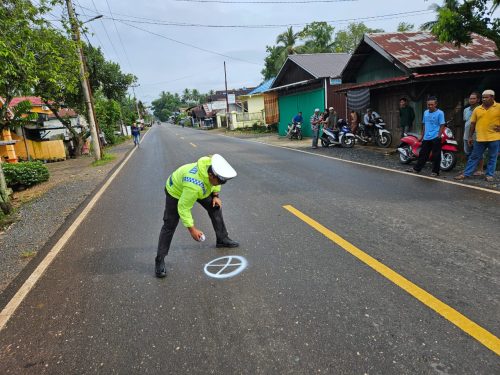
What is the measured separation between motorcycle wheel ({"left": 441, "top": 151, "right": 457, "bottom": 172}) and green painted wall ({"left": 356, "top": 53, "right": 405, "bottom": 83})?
19.6 ft

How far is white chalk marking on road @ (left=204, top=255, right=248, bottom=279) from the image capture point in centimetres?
379

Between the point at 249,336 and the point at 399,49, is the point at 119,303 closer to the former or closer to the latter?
the point at 249,336

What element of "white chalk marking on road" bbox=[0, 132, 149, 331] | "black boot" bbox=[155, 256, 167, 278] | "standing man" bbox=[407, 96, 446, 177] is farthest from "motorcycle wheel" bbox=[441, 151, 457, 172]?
"white chalk marking on road" bbox=[0, 132, 149, 331]

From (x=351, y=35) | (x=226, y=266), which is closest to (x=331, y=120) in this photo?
(x=226, y=266)

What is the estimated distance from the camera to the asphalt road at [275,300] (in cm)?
249

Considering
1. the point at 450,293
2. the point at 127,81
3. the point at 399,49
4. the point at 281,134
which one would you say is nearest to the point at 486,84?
the point at 399,49

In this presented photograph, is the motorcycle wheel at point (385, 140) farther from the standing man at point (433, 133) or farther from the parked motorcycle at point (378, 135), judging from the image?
the standing man at point (433, 133)

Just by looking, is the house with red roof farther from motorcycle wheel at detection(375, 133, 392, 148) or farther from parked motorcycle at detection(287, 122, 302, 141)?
parked motorcycle at detection(287, 122, 302, 141)

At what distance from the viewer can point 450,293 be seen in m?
3.12

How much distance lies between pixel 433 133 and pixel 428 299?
6.14m

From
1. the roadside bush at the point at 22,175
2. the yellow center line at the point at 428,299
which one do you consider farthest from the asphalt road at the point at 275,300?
the roadside bush at the point at 22,175

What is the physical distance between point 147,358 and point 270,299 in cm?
119

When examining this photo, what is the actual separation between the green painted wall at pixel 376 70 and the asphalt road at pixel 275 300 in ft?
31.7

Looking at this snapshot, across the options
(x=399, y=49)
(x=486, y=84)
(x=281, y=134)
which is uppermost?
(x=399, y=49)
